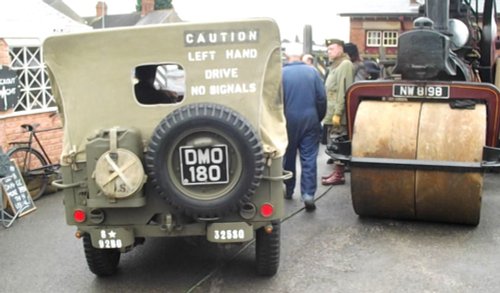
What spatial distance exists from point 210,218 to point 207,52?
1.18 metres

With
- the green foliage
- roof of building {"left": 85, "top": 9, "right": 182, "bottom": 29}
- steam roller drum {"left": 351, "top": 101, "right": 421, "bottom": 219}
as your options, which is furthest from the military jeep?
the green foliage

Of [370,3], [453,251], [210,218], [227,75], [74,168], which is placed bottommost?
[453,251]

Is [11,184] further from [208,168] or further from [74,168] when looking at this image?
[208,168]

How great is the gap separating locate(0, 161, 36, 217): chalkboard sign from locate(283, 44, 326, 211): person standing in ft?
10.1

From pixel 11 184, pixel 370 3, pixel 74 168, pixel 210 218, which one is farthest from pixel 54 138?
pixel 370 3

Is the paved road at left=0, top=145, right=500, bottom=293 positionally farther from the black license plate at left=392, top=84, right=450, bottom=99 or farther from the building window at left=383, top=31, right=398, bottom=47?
the building window at left=383, top=31, right=398, bottom=47

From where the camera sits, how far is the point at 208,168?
4.30m

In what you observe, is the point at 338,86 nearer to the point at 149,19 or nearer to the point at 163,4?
the point at 149,19

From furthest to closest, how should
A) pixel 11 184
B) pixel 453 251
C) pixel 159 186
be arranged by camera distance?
1. pixel 11 184
2. pixel 453 251
3. pixel 159 186

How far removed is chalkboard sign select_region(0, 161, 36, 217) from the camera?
23.6 ft

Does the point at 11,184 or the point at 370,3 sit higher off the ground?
the point at 370,3

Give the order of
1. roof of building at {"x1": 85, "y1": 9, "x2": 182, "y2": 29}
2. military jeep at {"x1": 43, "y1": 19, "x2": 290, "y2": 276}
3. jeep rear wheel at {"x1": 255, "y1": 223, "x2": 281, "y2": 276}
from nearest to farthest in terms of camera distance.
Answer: military jeep at {"x1": 43, "y1": 19, "x2": 290, "y2": 276}
jeep rear wheel at {"x1": 255, "y1": 223, "x2": 281, "y2": 276}
roof of building at {"x1": 85, "y1": 9, "x2": 182, "y2": 29}

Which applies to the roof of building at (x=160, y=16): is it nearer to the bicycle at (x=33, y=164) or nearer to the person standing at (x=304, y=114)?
the bicycle at (x=33, y=164)

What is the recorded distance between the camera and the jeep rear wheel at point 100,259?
486cm
